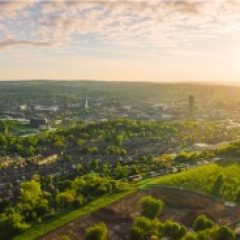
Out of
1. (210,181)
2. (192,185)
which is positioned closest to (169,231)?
(192,185)

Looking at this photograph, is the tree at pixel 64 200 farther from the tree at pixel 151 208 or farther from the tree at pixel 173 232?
the tree at pixel 173 232

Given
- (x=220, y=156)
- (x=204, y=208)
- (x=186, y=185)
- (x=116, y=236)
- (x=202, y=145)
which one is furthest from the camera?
(x=202, y=145)

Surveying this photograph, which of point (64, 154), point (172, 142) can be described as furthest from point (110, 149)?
point (172, 142)

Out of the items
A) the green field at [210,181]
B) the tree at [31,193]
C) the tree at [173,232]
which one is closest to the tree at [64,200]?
the tree at [31,193]

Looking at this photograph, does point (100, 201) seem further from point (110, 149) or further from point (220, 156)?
point (110, 149)

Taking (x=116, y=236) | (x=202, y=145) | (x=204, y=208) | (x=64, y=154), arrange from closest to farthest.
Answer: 1. (x=116, y=236)
2. (x=204, y=208)
3. (x=64, y=154)
4. (x=202, y=145)

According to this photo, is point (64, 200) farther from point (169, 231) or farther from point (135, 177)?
point (135, 177)

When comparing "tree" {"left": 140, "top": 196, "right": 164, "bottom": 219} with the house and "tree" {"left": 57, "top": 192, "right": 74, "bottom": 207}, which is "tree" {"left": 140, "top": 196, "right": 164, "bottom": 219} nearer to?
"tree" {"left": 57, "top": 192, "right": 74, "bottom": 207}
